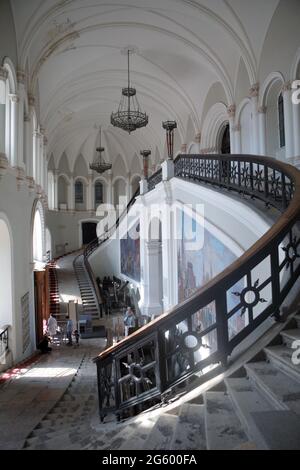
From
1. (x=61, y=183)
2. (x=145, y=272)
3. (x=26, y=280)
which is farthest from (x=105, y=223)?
(x=26, y=280)

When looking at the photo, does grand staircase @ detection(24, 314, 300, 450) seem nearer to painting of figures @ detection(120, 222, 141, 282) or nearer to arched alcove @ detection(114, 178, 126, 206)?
painting of figures @ detection(120, 222, 141, 282)

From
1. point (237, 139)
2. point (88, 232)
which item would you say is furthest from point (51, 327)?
point (88, 232)

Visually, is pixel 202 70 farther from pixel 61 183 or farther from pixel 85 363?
pixel 61 183

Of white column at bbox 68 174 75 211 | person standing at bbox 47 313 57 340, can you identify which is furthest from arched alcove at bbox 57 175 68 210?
person standing at bbox 47 313 57 340

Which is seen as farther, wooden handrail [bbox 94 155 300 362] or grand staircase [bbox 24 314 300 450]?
wooden handrail [bbox 94 155 300 362]

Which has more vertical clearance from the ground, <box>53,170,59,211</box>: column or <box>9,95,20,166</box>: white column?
<box>53,170,59,211</box>: column

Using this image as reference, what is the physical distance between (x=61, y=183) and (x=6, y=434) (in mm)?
25996

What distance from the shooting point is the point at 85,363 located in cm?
1021

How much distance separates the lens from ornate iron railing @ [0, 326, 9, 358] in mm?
8636

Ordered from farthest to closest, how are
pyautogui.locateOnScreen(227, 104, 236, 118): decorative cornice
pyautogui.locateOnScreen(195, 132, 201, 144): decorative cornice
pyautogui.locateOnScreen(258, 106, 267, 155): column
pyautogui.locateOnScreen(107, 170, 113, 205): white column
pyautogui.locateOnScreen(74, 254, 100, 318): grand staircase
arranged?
pyautogui.locateOnScreen(107, 170, 113, 205): white column → pyautogui.locateOnScreen(195, 132, 201, 144): decorative cornice → pyautogui.locateOnScreen(74, 254, 100, 318): grand staircase → pyautogui.locateOnScreen(227, 104, 236, 118): decorative cornice → pyautogui.locateOnScreen(258, 106, 267, 155): column

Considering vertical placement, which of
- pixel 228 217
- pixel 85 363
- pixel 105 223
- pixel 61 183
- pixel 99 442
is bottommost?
pixel 85 363

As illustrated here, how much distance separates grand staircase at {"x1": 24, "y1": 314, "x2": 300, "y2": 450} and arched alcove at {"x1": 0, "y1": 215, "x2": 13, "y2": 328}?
6601mm

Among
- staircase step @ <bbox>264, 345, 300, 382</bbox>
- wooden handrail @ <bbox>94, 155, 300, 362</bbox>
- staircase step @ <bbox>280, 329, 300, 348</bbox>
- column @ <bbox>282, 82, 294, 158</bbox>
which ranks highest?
column @ <bbox>282, 82, 294, 158</bbox>

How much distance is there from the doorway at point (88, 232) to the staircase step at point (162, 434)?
92.7ft
